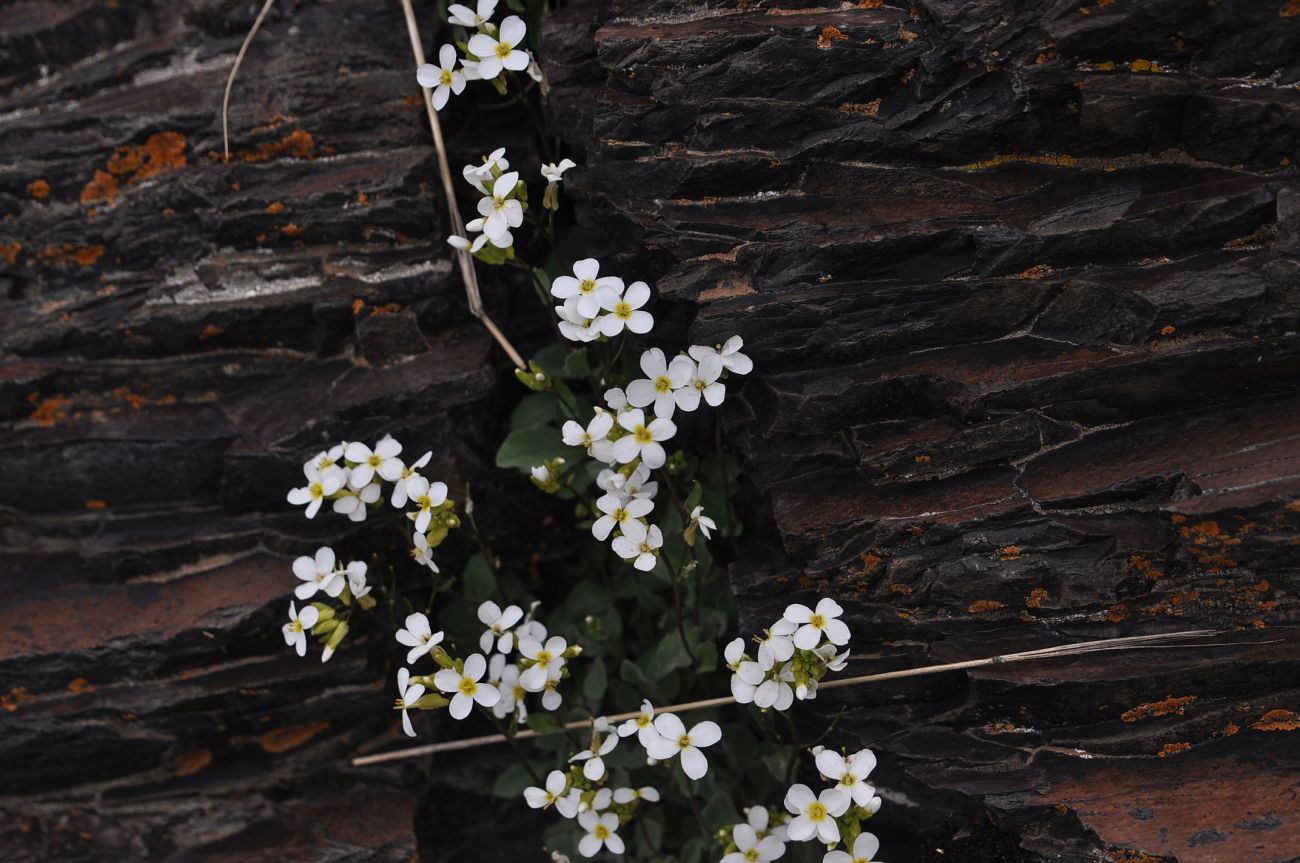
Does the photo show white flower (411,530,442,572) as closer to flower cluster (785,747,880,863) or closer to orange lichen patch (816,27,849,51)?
flower cluster (785,747,880,863)

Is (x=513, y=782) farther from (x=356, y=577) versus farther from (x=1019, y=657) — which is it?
(x=1019, y=657)

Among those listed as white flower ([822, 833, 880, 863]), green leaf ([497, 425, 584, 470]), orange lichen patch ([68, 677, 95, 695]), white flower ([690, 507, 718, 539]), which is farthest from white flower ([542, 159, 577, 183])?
orange lichen patch ([68, 677, 95, 695])

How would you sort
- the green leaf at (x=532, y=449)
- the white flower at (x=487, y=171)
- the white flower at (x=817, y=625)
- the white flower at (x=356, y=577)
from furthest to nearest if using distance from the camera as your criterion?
the green leaf at (x=532, y=449)
the white flower at (x=356, y=577)
the white flower at (x=487, y=171)
the white flower at (x=817, y=625)

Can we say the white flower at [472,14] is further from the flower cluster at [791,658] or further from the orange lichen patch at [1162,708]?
the orange lichen patch at [1162,708]

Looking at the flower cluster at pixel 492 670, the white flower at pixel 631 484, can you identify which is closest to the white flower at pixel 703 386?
the white flower at pixel 631 484

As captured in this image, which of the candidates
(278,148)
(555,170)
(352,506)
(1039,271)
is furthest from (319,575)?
(1039,271)

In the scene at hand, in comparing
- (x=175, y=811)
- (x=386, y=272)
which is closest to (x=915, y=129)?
(x=386, y=272)
